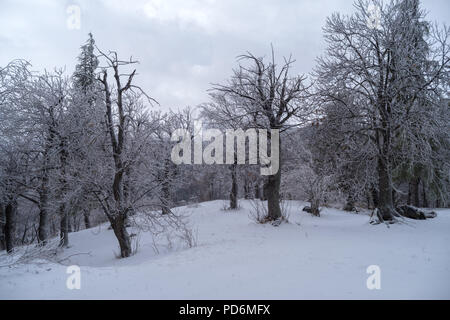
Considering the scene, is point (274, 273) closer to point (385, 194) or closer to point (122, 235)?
point (122, 235)

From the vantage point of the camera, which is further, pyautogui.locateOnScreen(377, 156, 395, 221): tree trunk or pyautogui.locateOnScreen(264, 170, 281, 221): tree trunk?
pyautogui.locateOnScreen(264, 170, 281, 221): tree trunk

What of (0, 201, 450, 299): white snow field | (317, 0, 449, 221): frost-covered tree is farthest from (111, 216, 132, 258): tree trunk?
(317, 0, 449, 221): frost-covered tree

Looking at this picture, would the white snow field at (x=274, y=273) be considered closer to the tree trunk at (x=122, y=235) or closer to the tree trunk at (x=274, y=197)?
the tree trunk at (x=274, y=197)

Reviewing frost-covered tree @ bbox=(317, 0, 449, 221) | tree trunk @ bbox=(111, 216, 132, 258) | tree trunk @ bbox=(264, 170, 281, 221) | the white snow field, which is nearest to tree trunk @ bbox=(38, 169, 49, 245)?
tree trunk @ bbox=(111, 216, 132, 258)

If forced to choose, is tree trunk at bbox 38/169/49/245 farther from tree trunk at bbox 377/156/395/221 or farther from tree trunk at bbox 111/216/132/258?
tree trunk at bbox 377/156/395/221

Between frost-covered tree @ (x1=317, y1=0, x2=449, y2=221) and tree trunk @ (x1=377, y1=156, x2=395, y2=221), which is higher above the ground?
frost-covered tree @ (x1=317, y1=0, x2=449, y2=221)

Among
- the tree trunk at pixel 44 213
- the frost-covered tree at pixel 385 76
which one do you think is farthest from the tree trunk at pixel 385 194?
the tree trunk at pixel 44 213

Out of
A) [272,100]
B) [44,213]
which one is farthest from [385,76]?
[44,213]

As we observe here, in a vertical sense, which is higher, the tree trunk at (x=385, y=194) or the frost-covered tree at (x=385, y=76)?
the frost-covered tree at (x=385, y=76)

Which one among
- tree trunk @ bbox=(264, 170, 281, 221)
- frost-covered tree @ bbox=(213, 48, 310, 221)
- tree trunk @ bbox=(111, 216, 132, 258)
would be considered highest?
frost-covered tree @ bbox=(213, 48, 310, 221)

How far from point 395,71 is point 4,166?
14207 millimetres

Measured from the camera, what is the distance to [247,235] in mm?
9141

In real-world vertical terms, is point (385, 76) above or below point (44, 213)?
above
